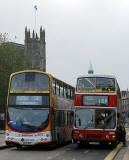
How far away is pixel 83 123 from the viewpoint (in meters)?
21.1

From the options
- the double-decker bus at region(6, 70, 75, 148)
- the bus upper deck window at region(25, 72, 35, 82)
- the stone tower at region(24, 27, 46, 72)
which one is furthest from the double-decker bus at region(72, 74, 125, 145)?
the stone tower at region(24, 27, 46, 72)

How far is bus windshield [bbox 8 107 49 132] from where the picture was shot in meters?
19.6

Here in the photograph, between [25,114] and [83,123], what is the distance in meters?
3.47

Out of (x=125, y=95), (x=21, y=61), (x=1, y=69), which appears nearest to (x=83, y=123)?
(x=1, y=69)

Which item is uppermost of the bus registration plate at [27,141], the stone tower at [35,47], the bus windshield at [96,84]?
the stone tower at [35,47]

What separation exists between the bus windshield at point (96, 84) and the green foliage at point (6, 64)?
32.0m

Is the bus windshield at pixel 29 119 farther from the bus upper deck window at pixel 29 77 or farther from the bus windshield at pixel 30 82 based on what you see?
the bus upper deck window at pixel 29 77

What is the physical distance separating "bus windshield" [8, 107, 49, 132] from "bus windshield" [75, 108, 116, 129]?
7.98 feet

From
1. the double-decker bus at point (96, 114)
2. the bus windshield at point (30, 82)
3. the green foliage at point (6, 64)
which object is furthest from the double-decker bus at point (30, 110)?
the green foliage at point (6, 64)

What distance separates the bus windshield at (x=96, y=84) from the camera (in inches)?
837

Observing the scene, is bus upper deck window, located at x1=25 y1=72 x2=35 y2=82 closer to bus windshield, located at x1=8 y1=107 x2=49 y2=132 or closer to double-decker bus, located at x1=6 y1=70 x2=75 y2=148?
double-decker bus, located at x1=6 y1=70 x2=75 y2=148

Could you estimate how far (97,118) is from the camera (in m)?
20.9

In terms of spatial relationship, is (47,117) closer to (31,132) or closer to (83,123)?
(31,132)

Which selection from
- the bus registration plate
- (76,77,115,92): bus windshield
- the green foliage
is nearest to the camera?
the bus registration plate
